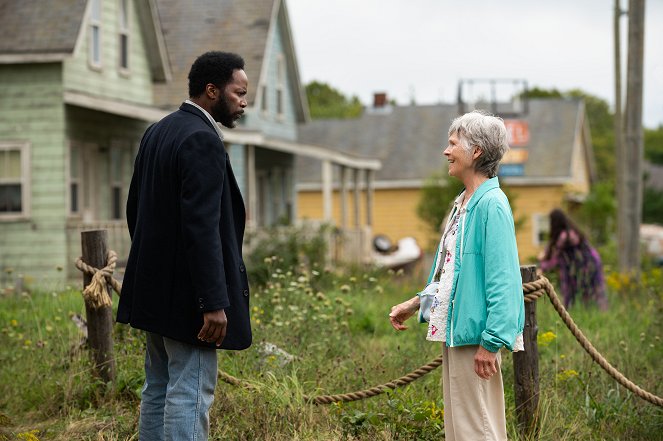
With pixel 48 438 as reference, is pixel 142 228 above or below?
above

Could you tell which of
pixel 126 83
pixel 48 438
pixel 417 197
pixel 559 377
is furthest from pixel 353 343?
pixel 417 197

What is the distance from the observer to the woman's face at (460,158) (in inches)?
196

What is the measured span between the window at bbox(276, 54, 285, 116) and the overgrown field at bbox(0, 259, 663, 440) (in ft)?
67.2

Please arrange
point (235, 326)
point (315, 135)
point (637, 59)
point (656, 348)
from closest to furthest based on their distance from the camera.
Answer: point (235, 326)
point (656, 348)
point (637, 59)
point (315, 135)

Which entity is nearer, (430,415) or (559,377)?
(430,415)

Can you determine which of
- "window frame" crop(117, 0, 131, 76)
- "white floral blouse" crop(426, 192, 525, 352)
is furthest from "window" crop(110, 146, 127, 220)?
"white floral blouse" crop(426, 192, 525, 352)

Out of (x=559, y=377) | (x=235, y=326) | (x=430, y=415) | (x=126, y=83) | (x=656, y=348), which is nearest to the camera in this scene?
(x=235, y=326)

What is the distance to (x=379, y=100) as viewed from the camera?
4856cm

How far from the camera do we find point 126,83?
21453 mm

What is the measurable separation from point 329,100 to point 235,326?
80107 mm

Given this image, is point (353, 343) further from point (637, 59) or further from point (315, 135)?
point (315, 135)

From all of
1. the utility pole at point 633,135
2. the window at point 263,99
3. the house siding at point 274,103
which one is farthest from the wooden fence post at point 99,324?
the window at point 263,99

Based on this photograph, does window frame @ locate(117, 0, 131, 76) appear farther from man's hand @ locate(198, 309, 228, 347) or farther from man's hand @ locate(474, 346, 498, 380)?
man's hand @ locate(474, 346, 498, 380)

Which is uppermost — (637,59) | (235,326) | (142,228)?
(637,59)
